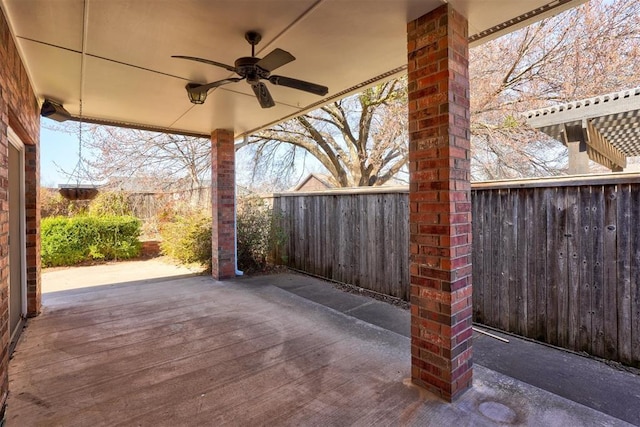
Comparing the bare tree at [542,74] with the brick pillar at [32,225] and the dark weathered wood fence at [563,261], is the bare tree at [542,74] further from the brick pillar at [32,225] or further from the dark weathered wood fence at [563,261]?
the brick pillar at [32,225]

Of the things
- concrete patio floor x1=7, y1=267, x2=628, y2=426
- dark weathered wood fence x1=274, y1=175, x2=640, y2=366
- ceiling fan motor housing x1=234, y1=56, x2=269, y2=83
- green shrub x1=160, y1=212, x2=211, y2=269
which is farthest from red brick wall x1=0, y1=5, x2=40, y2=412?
dark weathered wood fence x1=274, y1=175, x2=640, y2=366

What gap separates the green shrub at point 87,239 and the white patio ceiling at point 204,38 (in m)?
4.09

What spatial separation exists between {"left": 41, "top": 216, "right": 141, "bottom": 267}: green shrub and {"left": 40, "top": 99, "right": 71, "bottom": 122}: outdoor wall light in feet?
12.7

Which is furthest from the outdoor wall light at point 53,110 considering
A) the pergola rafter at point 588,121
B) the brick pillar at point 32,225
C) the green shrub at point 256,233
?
the pergola rafter at point 588,121

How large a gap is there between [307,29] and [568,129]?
3059 millimetres

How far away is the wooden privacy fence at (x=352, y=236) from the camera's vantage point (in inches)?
175

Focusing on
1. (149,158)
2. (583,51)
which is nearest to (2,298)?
(149,158)

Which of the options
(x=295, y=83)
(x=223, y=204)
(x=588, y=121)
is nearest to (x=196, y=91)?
(x=295, y=83)

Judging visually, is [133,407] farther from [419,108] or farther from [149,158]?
[149,158]

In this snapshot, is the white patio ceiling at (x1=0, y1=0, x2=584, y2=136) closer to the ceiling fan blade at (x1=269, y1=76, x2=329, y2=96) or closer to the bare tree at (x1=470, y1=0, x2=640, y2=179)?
the ceiling fan blade at (x1=269, y1=76, x2=329, y2=96)

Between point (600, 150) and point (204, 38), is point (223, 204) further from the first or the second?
point (600, 150)

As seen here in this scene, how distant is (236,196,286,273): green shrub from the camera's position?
6.24 meters

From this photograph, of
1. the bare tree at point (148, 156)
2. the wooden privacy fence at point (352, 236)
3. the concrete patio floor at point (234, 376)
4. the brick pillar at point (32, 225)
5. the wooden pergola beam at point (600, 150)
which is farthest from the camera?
the bare tree at point (148, 156)

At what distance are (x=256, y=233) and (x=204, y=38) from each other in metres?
4.18
